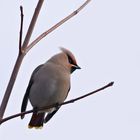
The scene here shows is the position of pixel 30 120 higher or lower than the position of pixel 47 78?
lower

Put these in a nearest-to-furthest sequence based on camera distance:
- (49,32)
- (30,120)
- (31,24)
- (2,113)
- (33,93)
A: 1. (2,113)
2. (31,24)
3. (49,32)
4. (33,93)
5. (30,120)

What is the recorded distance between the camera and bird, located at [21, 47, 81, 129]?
472 cm

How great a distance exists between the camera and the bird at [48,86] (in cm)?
472

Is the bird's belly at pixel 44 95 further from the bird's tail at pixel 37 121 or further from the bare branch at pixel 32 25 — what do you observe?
the bare branch at pixel 32 25

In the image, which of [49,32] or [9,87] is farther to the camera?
[49,32]

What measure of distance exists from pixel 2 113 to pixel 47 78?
235cm

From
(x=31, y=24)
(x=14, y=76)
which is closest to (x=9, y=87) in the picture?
(x=14, y=76)

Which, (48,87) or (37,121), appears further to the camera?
(37,121)

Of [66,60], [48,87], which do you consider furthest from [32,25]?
[66,60]

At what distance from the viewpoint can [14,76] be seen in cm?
252

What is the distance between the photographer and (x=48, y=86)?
15.5ft

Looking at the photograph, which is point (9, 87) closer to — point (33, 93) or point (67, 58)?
point (33, 93)

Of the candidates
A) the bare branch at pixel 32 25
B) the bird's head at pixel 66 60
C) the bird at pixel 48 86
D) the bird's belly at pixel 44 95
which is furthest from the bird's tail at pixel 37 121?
the bare branch at pixel 32 25

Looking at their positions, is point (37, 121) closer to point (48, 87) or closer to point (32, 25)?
point (48, 87)
